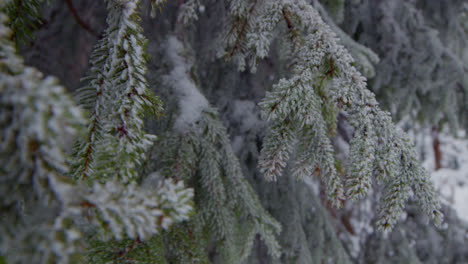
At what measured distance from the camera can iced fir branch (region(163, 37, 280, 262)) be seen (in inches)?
38.2

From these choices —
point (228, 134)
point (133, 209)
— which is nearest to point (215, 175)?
point (228, 134)

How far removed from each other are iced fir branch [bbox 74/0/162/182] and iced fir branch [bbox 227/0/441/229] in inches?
11.2

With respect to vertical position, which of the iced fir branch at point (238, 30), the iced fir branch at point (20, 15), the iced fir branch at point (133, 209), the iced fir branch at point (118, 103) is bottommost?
the iced fir branch at point (133, 209)

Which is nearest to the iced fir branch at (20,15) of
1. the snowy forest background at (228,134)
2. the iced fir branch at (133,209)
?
the snowy forest background at (228,134)

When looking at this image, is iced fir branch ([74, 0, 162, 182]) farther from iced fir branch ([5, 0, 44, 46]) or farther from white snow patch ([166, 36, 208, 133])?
white snow patch ([166, 36, 208, 133])

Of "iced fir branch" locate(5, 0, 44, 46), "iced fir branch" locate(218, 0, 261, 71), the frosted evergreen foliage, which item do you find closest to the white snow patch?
"iced fir branch" locate(218, 0, 261, 71)

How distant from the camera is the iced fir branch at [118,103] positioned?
1.58 feet

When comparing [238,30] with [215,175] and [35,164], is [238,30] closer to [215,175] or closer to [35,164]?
[215,175]

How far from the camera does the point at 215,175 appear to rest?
0.97 metres

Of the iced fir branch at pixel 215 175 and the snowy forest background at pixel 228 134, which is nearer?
the snowy forest background at pixel 228 134

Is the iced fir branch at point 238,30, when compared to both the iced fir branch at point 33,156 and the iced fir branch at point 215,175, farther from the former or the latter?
the iced fir branch at point 33,156

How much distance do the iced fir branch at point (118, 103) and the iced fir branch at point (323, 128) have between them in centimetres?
28

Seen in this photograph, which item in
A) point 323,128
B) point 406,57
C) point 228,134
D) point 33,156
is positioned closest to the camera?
point 33,156

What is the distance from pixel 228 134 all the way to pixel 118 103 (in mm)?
759
